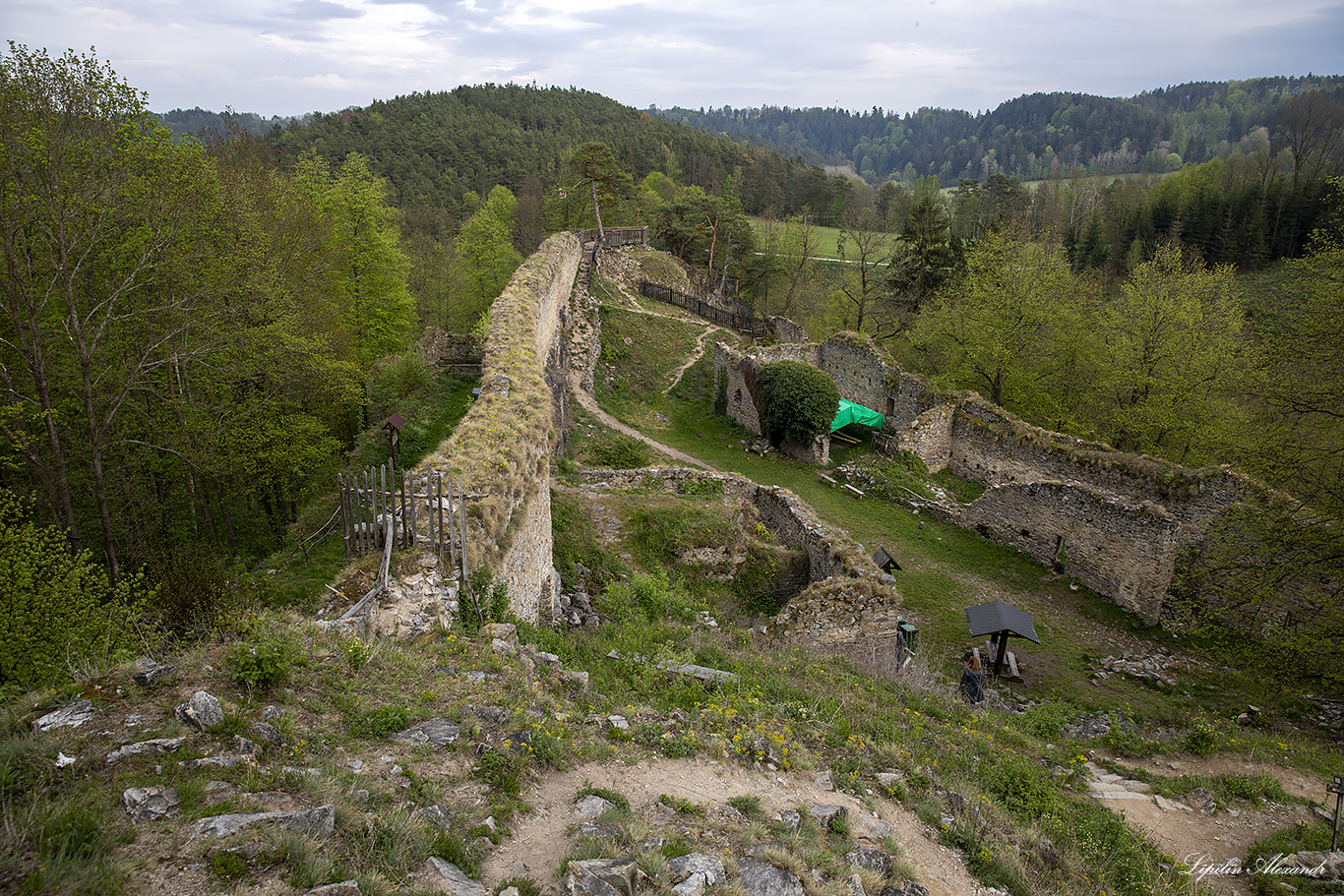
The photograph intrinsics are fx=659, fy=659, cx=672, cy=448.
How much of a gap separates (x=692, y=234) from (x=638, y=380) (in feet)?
71.2

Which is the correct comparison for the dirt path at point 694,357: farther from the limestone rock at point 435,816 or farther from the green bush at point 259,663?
the limestone rock at point 435,816

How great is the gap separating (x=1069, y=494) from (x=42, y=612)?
67.6 feet

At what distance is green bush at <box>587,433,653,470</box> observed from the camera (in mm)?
20719

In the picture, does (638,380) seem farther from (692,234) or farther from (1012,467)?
(692,234)

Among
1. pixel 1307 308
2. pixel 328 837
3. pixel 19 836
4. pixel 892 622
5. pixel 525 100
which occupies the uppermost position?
pixel 525 100

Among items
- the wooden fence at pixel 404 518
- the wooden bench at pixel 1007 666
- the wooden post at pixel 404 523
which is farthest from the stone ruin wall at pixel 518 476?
the wooden bench at pixel 1007 666

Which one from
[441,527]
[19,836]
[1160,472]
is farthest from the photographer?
[1160,472]

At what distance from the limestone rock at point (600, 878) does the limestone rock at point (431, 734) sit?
5.71 feet

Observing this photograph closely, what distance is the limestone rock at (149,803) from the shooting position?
3.89 metres

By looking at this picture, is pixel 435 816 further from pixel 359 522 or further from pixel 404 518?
pixel 359 522

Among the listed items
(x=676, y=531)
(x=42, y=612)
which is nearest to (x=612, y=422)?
(x=676, y=531)

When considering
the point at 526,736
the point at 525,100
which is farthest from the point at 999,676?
the point at 525,100

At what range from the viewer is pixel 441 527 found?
8383mm

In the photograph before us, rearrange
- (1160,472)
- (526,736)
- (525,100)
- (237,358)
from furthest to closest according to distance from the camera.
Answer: (525,100)
(237,358)
(1160,472)
(526,736)
